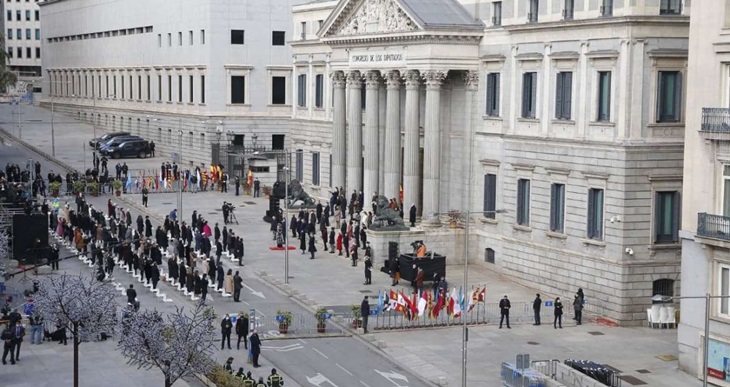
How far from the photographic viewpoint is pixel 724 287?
141ft

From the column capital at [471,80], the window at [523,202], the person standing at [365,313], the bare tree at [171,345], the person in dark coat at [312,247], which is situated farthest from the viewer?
the person in dark coat at [312,247]

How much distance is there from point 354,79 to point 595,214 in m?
23.7

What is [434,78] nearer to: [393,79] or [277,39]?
[393,79]

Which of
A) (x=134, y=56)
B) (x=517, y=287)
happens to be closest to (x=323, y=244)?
(x=517, y=287)

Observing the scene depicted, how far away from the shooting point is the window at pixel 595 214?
180 ft

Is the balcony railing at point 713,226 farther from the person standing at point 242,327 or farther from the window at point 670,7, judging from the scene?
the person standing at point 242,327

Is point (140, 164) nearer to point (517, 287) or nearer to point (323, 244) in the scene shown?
point (323, 244)

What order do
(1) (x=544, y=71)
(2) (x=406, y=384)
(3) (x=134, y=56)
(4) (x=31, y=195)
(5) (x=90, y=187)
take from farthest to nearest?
(3) (x=134, y=56), (5) (x=90, y=187), (4) (x=31, y=195), (1) (x=544, y=71), (2) (x=406, y=384)

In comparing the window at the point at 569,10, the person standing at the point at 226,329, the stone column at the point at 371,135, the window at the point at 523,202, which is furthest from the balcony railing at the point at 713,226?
the stone column at the point at 371,135

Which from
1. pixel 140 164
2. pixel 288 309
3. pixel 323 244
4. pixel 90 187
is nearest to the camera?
pixel 288 309

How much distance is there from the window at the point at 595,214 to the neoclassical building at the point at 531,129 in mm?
65

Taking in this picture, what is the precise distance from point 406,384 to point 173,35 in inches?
2959

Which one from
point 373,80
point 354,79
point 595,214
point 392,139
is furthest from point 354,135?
point 595,214

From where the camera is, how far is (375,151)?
73.2 meters
